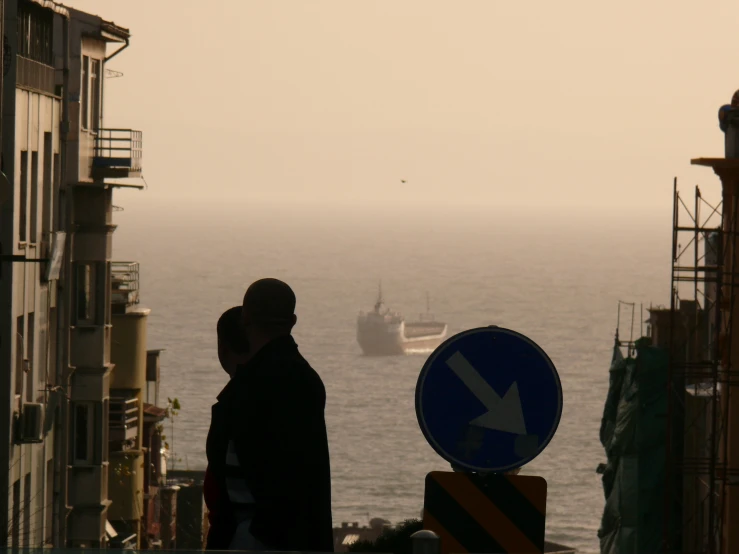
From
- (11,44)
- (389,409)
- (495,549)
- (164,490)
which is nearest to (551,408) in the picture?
(495,549)

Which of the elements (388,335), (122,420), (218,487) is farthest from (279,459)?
(388,335)

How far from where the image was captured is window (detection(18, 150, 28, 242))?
24.9 meters

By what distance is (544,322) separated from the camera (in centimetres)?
18488

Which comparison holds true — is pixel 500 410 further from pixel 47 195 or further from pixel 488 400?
pixel 47 195

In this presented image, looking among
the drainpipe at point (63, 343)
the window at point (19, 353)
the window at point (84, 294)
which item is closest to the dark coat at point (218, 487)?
the window at point (19, 353)

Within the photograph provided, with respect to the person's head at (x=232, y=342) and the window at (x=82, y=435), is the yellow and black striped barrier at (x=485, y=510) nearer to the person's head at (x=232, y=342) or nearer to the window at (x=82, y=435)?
the person's head at (x=232, y=342)

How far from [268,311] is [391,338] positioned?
17466 cm

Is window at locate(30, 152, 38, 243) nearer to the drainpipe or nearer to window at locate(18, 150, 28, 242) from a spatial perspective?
window at locate(18, 150, 28, 242)

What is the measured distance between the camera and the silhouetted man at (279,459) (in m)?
6.68

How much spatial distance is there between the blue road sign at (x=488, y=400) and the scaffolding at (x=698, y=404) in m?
20.5

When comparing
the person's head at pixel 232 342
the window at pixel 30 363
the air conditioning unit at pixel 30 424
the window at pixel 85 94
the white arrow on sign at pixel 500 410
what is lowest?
the air conditioning unit at pixel 30 424

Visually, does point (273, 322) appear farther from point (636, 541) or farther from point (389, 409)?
point (389, 409)

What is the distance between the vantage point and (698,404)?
110 ft

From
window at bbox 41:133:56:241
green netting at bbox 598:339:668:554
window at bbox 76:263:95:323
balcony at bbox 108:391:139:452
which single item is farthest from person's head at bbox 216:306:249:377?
green netting at bbox 598:339:668:554
